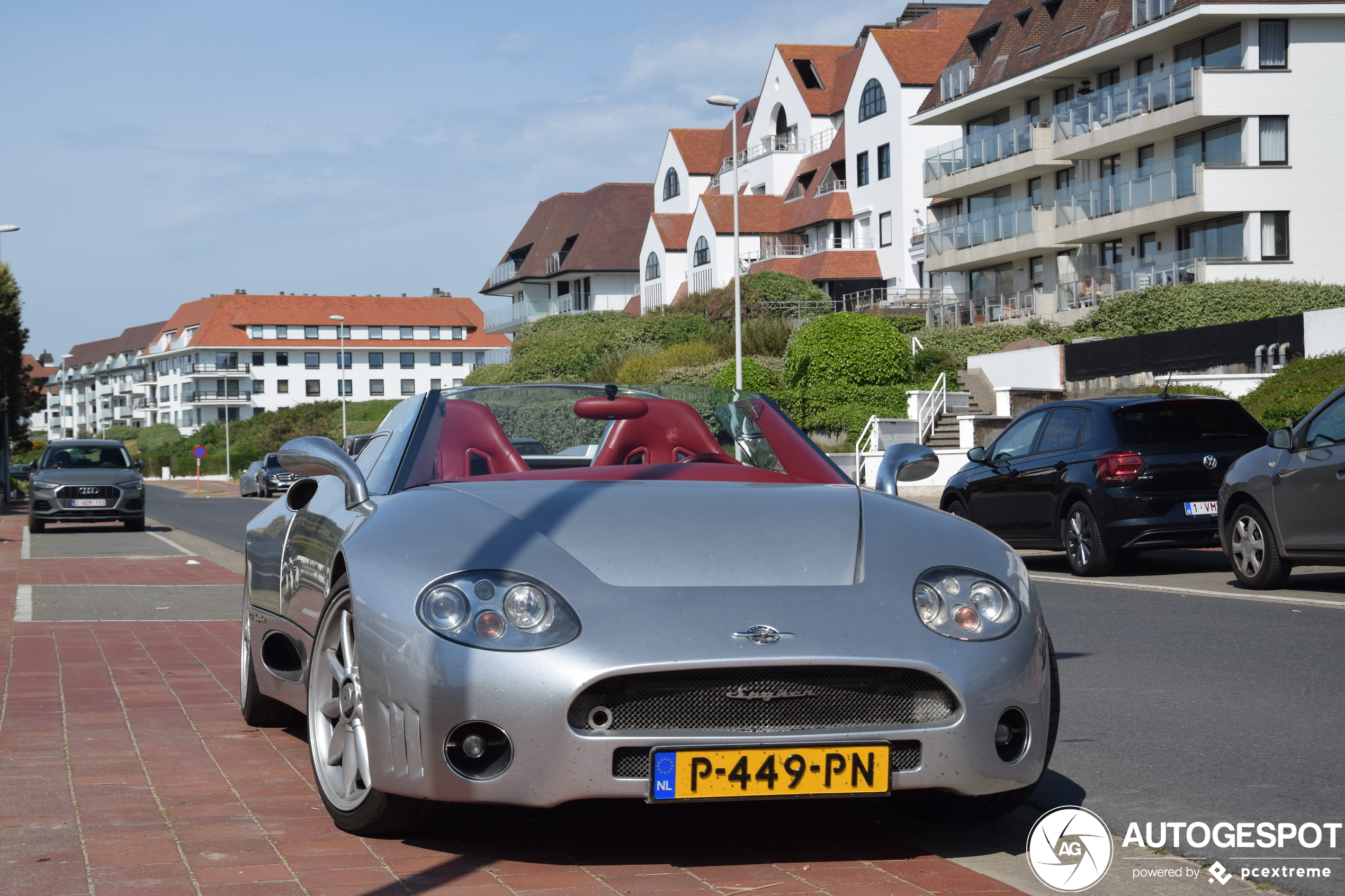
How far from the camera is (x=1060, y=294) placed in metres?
46.7

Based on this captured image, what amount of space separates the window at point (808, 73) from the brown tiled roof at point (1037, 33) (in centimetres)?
1494

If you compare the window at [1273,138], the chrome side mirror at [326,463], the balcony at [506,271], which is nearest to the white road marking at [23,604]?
the chrome side mirror at [326,463]

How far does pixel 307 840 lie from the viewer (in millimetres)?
4551

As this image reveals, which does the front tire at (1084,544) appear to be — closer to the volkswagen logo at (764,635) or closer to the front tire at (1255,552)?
the front tire at (1255,552)

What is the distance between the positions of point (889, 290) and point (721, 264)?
473 inches

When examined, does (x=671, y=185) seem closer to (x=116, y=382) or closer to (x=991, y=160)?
(x=991, y=160)

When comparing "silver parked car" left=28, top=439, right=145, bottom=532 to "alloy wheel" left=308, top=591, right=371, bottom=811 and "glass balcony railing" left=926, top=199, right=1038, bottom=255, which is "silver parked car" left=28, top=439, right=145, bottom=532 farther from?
"glass balcony railing" left=926, top=199, right=1038, bottom=255

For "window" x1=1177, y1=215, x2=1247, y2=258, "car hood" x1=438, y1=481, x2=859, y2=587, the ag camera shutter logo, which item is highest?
"window" x1=1177, y1=215, x2=1247, y2=258

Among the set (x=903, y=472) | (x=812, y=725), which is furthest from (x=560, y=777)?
(x=903, y=472)

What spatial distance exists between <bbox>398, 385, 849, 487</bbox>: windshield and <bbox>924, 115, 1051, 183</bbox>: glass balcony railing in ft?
149

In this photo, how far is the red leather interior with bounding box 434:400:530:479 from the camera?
5.21 meters

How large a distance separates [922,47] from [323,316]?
99.1 m

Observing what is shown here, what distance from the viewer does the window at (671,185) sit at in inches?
3297

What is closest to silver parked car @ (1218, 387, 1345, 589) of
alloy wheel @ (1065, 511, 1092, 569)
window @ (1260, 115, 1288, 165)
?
alloy wheel @ (1065, 511, 1092, 569)
